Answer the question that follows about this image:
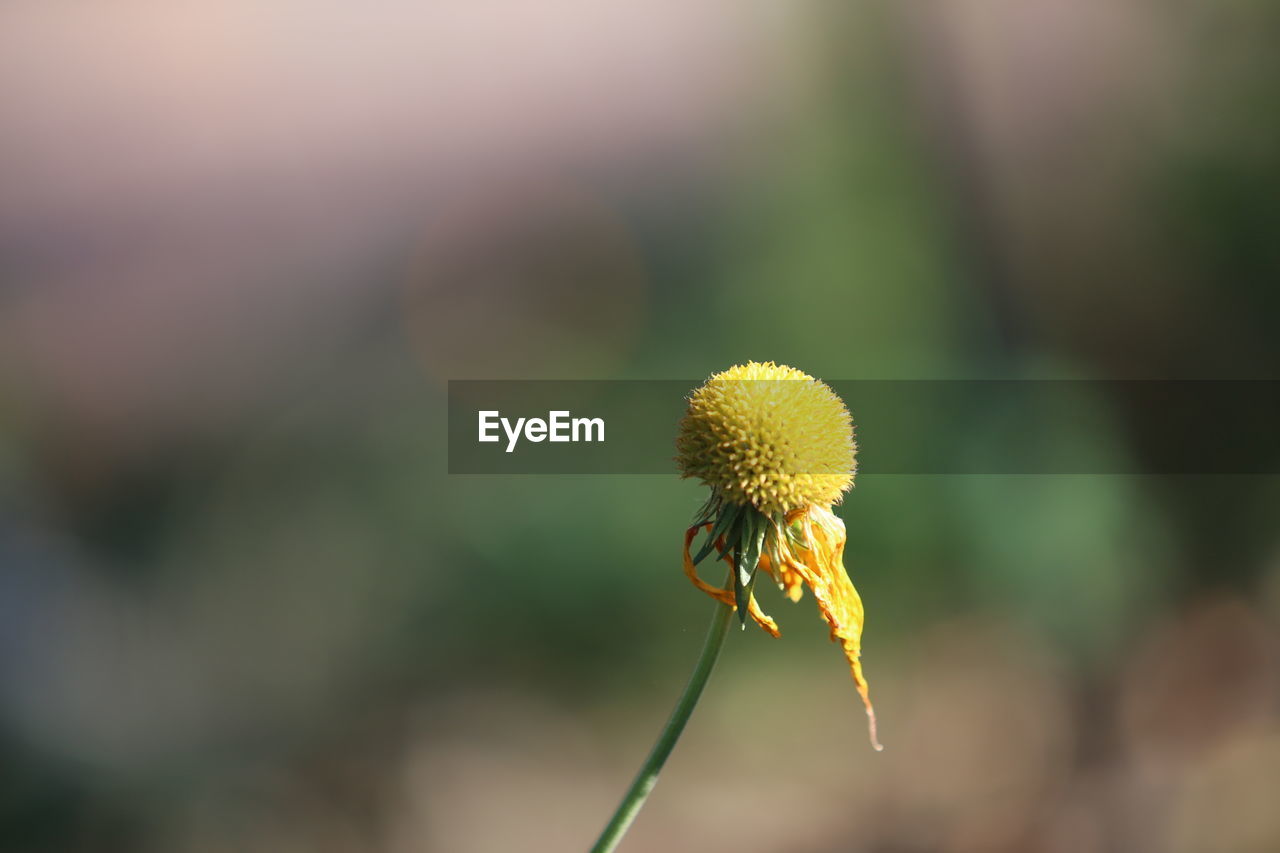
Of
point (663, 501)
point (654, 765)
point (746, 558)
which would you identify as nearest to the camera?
point (654, 765)

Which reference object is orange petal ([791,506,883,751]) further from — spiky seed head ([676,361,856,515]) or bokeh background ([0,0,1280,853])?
bokeh background ([0,0,1280,853])

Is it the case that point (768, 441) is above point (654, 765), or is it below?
above

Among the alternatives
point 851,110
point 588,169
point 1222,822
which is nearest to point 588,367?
point 588,169

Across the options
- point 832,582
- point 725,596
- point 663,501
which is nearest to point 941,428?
point 663,501

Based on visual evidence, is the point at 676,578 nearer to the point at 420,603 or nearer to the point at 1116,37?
the point at 420,603

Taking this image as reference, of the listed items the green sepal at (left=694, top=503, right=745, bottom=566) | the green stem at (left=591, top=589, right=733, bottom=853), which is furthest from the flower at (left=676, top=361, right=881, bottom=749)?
the green stem at (left=591, top=589, right=733, bottom=853)

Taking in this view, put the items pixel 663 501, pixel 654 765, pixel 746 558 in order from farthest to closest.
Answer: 1. pixel 663 501
2. pixel 746 558
3. pixel 654 765

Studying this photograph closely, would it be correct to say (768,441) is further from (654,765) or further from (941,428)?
(941,428)

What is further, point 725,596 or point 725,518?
point 725,518
